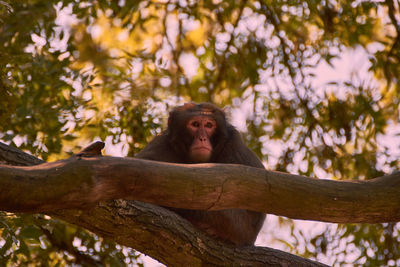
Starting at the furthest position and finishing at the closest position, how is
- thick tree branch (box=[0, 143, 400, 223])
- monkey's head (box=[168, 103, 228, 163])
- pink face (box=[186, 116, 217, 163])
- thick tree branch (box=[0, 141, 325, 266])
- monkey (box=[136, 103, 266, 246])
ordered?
monkey's head (box=[168, 103, 228, 163]), pink face (box=[186, 116, 217, 163]), monkey (box=[136, 103, 266, 246]), thick tree branch (box=[0, 141, 325, 266]), thick tree branch (box=[0, 143, 400, 223])

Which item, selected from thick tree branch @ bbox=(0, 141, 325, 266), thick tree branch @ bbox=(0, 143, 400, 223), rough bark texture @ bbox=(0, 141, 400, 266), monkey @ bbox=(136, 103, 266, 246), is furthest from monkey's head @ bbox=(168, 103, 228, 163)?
thick tree branch @ bbox=(0, 143, 400, 223)

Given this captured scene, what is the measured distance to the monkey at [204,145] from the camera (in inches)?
216

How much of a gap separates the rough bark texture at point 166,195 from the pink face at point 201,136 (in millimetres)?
1389

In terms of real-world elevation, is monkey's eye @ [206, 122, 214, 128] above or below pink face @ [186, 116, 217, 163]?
above

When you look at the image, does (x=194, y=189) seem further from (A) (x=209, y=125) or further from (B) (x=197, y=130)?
(A) (x=209, y=125)

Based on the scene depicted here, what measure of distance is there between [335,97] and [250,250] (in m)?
3.81

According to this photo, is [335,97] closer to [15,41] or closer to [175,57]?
[175,57]

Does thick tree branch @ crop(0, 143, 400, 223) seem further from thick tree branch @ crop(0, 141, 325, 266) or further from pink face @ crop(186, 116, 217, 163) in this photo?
pink face @ crop(186, 116, 217, 163)

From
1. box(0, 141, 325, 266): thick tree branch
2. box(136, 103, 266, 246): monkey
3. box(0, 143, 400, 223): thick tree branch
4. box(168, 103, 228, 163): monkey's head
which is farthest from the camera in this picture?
box(168, 103, 228, 163): monkey's head

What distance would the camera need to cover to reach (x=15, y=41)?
6070mm

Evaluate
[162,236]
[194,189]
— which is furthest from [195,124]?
[194,189]

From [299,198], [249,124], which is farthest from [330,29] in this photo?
[299,198]

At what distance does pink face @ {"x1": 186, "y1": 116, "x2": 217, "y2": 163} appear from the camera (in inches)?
229

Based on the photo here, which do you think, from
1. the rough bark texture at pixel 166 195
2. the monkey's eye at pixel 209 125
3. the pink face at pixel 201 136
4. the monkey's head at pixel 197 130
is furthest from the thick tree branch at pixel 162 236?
the monkey's eye at pixel 209 125
